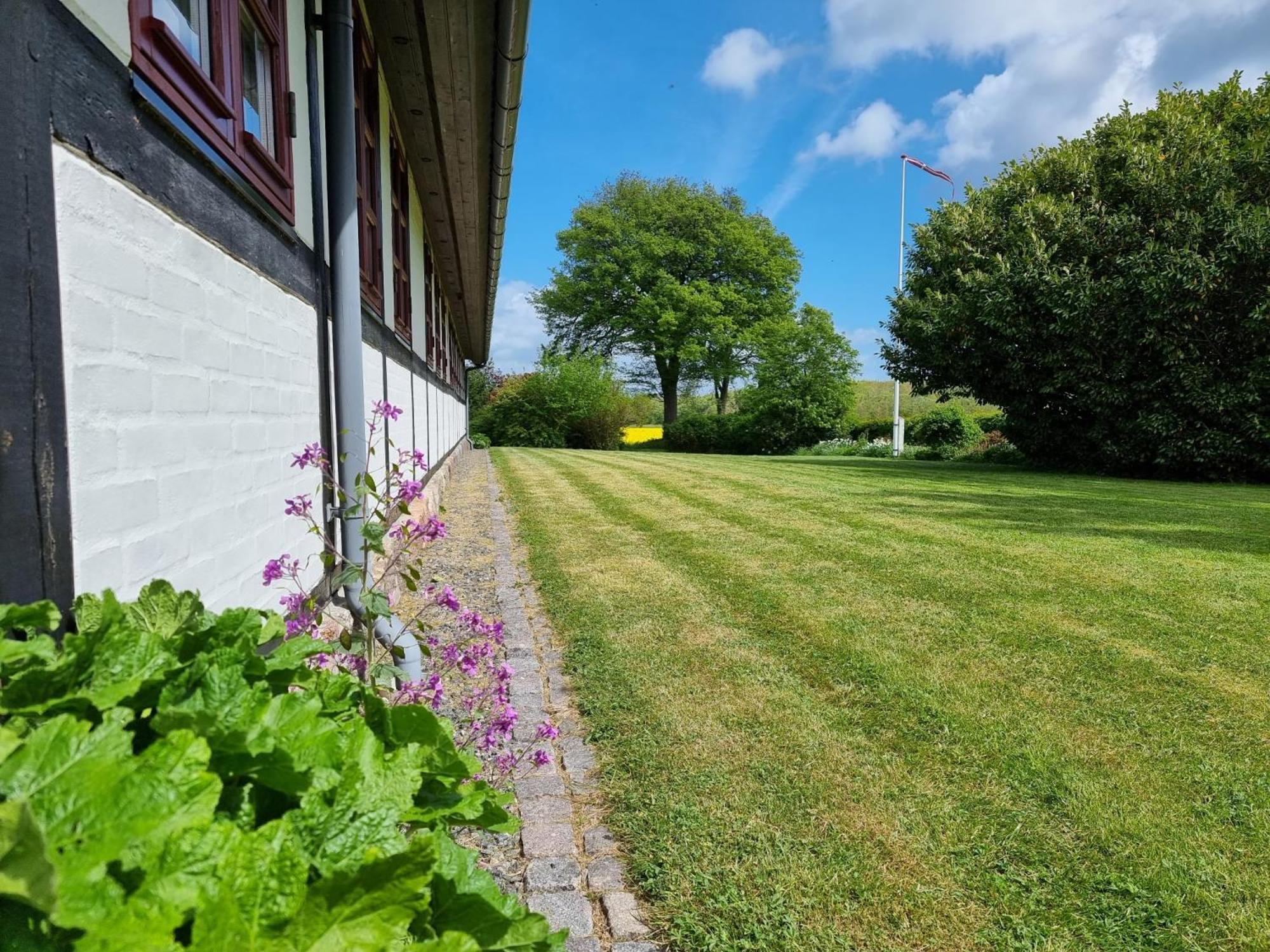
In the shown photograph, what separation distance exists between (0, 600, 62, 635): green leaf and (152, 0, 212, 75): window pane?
1602 mm

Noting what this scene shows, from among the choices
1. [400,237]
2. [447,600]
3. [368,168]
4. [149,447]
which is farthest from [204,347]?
[400,237]

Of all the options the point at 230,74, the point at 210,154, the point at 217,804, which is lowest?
the point at 217,804

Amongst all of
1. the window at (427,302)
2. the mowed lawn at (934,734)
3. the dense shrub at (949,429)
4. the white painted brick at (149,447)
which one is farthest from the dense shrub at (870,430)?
the white painted brick at (149,447)

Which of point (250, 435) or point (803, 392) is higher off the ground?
point (803, 392)

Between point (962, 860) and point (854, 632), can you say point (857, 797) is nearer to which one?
point (962, 860)

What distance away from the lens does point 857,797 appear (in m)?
2.48

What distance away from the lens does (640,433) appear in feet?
125

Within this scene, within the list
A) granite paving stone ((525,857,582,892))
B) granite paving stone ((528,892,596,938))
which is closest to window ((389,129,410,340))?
granite paving stone ((525,857,582,892))

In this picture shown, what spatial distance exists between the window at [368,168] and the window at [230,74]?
4.69ft

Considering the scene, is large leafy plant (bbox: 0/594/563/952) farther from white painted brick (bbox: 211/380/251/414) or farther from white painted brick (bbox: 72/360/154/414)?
white painted brick (bbox: 211/380/251/414)

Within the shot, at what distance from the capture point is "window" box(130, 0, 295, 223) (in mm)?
1837

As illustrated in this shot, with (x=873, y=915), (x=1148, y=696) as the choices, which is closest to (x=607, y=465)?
(x=1148, y=696)

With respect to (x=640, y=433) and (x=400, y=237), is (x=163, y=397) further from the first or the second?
(x=640, y=433)

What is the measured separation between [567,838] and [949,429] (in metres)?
25.2
